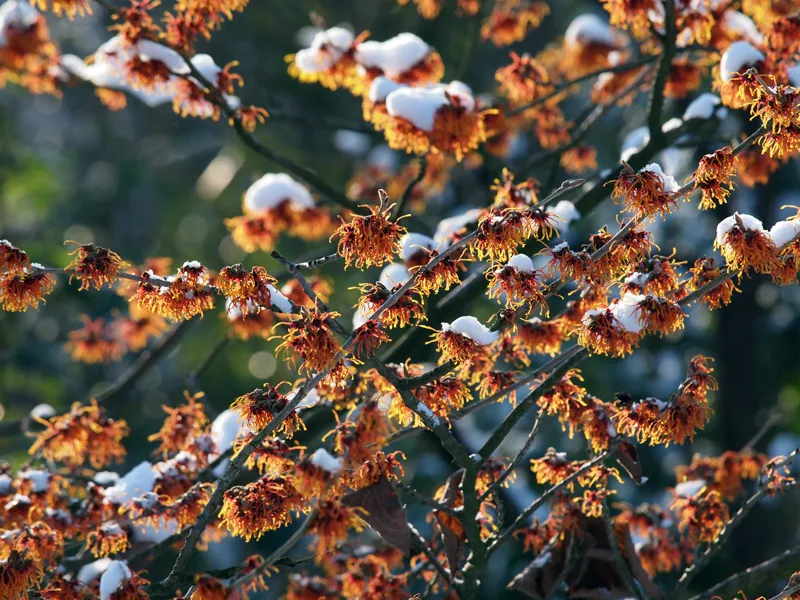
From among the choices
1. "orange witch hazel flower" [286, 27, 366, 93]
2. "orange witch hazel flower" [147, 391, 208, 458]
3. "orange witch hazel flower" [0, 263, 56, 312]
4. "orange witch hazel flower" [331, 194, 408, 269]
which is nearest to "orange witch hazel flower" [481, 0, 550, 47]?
"orange witch hazel flower" [286, 27, 366, 93]

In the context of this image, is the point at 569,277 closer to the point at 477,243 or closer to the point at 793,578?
the point at 477,243

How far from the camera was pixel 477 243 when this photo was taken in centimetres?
337

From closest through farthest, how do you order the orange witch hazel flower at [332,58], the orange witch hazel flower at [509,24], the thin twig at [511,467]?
the thin twig at [511,467], the orange witch hazel flower at [332,58], the orange witch hazel flower at [509,24]

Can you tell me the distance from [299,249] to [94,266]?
10951mm

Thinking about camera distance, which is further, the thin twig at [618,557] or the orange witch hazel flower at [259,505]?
the thin twig at [618,557]

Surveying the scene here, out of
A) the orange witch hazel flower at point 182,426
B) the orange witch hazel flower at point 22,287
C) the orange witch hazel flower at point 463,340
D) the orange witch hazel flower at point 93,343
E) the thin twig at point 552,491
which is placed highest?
the orange witch hazel flower at point 93,343

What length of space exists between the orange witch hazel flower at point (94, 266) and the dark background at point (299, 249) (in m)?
3.45

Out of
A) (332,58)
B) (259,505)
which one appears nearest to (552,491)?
(259,505)

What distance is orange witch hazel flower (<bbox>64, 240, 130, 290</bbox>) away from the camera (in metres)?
3.41

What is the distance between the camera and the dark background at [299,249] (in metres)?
11.3

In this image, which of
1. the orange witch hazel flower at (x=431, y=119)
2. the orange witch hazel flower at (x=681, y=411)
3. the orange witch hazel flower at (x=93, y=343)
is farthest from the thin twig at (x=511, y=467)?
the orange witch hazel flower at (x=93, y=343)

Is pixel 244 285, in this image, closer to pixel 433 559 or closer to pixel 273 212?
pixel 433 559

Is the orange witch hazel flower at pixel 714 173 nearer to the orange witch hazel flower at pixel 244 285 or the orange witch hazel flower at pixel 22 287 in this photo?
the orange witch hazel flower at pixel 244 285

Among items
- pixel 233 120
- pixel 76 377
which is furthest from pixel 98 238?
pixel 233 120
